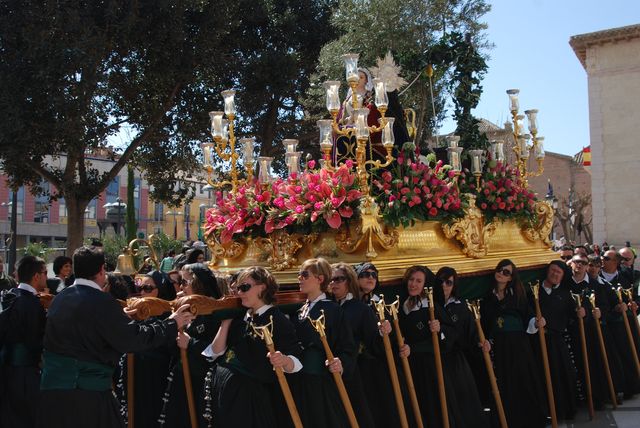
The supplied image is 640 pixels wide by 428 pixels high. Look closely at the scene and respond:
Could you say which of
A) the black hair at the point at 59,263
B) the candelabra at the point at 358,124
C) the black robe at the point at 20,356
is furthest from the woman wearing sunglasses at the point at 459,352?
the black hair at the point at 59,263

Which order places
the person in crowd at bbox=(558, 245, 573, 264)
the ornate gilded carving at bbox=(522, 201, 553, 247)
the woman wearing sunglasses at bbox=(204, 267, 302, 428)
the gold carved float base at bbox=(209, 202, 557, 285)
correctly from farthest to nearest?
the person in crowd at bbox=(558, 245, 573, 264) < the ornate gilded carving at bbox=(522, 201, 553, 247) < the gold carved float base at bbox=(209, 202, 557, 285) < the woman wearing sunglasses at bbox=(204, 267, 302, 428)

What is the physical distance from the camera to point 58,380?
4234 millimetres

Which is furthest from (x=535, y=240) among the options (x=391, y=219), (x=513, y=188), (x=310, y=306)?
(x=310, y=306)

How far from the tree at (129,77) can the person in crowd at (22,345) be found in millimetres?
7370

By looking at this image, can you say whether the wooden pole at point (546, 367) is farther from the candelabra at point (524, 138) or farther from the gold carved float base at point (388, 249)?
the candelabra at point (524, 138)

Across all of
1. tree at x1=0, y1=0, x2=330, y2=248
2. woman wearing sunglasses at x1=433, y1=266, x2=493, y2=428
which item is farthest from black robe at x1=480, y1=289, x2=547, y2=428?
tree at x1=0, y1=0, x2=330, y2=248

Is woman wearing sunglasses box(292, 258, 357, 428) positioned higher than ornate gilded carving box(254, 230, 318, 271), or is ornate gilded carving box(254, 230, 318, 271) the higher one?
ornate gilded carving box(254, 230, 318, 271)

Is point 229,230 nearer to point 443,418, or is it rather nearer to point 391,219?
point 391,219

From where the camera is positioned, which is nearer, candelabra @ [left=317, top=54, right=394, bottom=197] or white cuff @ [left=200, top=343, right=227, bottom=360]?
white cuff @ [left=200, top=343, right=227, bottom=360]

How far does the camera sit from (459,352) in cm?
→ 638

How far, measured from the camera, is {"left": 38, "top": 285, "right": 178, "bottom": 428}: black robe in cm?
416

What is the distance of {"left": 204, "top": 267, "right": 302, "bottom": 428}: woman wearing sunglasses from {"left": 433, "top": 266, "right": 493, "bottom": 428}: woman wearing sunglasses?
202 cm

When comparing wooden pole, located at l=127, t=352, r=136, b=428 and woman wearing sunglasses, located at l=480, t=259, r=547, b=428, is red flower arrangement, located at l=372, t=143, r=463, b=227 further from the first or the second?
wooden pole, located at l=127, t=352, r=136, b=428

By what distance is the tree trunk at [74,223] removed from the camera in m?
14.6
